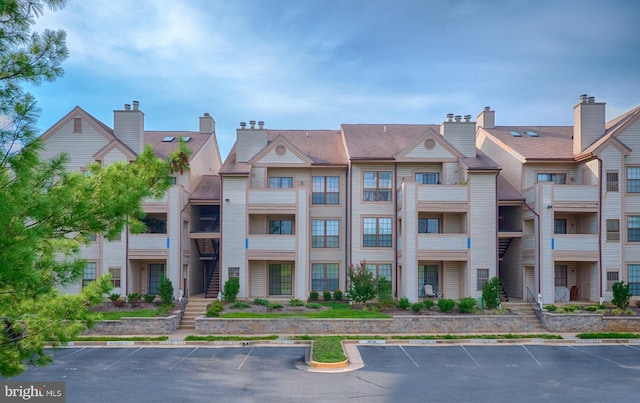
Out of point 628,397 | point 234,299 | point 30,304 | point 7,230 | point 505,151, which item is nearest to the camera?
point 7,230

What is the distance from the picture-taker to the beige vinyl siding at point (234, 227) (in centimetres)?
2700

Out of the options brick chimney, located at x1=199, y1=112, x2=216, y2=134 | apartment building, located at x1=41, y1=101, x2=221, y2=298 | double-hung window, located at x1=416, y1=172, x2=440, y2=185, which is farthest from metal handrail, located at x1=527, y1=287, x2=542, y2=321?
brick chimney, located at x1=199, y1=112, x2=216, y2=134

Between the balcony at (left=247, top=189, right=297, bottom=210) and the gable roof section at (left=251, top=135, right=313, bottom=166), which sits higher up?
the gable roof section at (left=251, top=135, right=313, bottom=166)

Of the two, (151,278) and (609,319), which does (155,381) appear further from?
(609,319)

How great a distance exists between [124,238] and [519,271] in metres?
22.0

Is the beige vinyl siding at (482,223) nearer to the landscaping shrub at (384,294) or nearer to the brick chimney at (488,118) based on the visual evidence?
the landscaping shrub at (384,294)

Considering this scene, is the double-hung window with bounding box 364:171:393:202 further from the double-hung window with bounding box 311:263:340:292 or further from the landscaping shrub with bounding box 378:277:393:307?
the landscaping shrub with bounding box 378:277:393:307

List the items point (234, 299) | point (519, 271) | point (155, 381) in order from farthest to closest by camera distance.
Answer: point (519, 271), point (234, 299), point (155, 381)

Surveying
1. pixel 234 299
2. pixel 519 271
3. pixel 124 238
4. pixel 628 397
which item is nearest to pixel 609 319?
pixel 519 271

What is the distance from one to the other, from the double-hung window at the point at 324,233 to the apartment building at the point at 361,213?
0.06m

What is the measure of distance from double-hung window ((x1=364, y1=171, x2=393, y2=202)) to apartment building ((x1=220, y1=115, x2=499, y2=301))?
6 cm

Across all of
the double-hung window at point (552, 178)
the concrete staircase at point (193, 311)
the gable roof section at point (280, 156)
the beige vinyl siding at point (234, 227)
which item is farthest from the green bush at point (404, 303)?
the double-hung window at point (552, 178)

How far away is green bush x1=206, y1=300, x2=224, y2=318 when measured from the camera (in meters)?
23.0

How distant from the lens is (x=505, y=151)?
30188 millimetres
